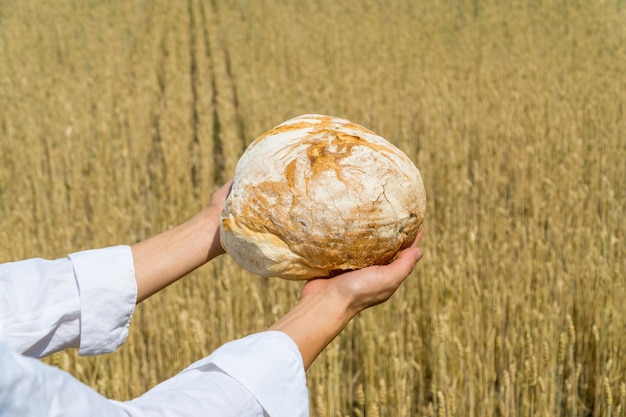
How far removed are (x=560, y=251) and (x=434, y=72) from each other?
105 inches

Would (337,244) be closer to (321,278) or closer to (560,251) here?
(321,278)

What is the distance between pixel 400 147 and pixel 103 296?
2.78 m

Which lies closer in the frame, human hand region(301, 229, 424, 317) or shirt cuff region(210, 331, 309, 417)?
shirt cuff region(210, 331, 309, 417)

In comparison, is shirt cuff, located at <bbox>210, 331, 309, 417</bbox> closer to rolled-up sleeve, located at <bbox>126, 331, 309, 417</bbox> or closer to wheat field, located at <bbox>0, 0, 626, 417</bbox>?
rolled-up sleeve, located at <bbox>126, 331, 309, 417</bbox>

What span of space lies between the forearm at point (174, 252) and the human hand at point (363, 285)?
0.34m

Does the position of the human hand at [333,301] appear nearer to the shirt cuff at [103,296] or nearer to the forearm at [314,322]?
the forearm at [314,322]

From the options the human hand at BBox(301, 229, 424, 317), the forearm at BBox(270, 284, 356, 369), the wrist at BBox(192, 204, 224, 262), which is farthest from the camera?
the wrist at BBox(192, 204, 224, 262)

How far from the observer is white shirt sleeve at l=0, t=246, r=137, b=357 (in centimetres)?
130

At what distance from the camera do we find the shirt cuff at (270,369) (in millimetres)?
1028

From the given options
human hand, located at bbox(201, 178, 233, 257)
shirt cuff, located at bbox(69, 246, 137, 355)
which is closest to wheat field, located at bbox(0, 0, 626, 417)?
human hand, located at bbox(201, 178, 233, 257)

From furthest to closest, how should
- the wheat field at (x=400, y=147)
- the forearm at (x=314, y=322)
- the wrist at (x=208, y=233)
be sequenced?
the wheat field at (x=400, y=147)
the wrist at (x=208, y=233)
the forearm at (x=314, y=322)

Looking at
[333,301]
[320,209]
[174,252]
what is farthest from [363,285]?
[174,252]

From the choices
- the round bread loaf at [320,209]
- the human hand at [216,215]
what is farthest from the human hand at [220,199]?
the round bread loaf at [320,209]

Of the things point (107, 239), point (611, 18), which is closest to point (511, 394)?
point (107, 239)
